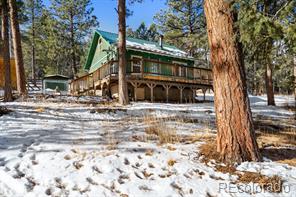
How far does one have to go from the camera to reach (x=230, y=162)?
15.6ft

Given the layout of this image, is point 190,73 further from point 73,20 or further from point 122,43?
point 73,20

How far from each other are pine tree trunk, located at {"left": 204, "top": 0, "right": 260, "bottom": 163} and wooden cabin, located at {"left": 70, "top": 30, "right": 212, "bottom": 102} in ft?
35.1

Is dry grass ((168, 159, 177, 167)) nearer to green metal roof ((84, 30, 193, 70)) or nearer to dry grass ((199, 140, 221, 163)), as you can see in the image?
dry grass ((199, 140, 221, 163))

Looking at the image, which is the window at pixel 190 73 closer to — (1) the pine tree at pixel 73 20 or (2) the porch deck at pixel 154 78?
(2) the porch deck at pixel 154 78

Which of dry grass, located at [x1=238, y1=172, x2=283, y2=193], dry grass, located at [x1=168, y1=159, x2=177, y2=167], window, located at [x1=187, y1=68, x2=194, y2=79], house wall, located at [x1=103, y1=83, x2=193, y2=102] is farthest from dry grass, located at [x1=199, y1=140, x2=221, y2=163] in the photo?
window, located at [x1=187, y1=68, x2=194, y2=79]

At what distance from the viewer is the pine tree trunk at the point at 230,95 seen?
4.86 m

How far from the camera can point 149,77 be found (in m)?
16.9

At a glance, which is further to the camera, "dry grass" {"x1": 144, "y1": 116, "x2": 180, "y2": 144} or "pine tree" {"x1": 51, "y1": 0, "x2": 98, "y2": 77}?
"pine tree" {"x1": 51, "y1": 0, "x2": 98, "y2": 77}

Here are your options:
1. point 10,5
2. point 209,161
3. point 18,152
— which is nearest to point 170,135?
point 209,161

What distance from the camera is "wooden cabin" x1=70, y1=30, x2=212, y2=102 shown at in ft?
53.3

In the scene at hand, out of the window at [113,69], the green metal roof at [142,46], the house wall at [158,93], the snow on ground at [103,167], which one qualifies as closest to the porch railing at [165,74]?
the window at [113,69]

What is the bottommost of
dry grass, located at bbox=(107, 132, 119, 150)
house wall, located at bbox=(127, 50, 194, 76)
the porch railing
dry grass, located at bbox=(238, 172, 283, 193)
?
dry grass, located at bbox=(238, 172, 283, 193)

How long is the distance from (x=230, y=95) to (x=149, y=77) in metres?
12.2

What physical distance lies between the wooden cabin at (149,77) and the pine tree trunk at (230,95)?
10690 millimetres
